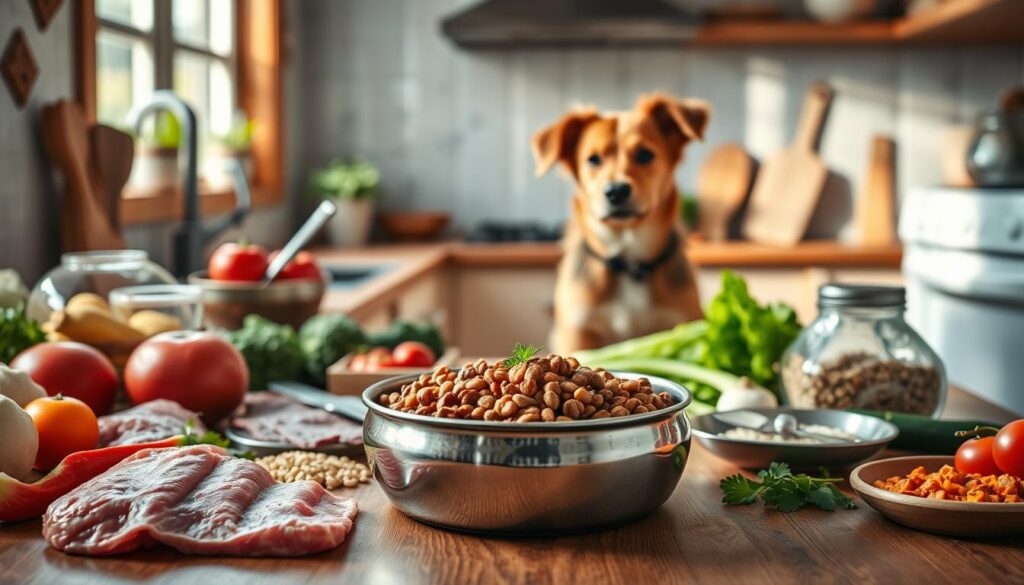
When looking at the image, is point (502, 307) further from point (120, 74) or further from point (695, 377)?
point (695, 377)

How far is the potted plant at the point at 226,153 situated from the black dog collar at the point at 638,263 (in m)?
1.45

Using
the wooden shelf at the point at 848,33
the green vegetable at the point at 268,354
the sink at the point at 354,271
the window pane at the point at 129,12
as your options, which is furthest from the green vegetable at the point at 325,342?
the wooden shelf at the point at 848,33

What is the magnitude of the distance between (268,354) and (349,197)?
8.88 ft

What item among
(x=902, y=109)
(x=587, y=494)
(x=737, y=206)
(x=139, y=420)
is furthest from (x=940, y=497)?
(x=902, y=109)

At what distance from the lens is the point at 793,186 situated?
4.32 meters

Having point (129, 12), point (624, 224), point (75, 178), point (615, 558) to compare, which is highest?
point (129, 12)

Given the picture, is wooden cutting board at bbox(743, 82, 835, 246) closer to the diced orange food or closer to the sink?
the sink

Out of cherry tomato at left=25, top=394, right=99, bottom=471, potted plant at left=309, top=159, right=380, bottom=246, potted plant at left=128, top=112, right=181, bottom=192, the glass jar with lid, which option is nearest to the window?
potted plant at left=128, top=112, right=181, bottom=192

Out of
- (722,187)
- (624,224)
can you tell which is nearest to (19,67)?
(624,224)

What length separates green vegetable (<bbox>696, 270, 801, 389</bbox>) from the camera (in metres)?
1.65

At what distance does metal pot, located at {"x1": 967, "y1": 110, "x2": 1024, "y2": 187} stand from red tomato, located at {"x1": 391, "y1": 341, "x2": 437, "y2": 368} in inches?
59.5

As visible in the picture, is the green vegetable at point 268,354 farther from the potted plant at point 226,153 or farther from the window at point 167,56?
the potted plant at point 226,153

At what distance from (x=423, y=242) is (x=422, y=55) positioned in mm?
811

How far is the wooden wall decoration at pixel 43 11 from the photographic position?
7.26 feet
